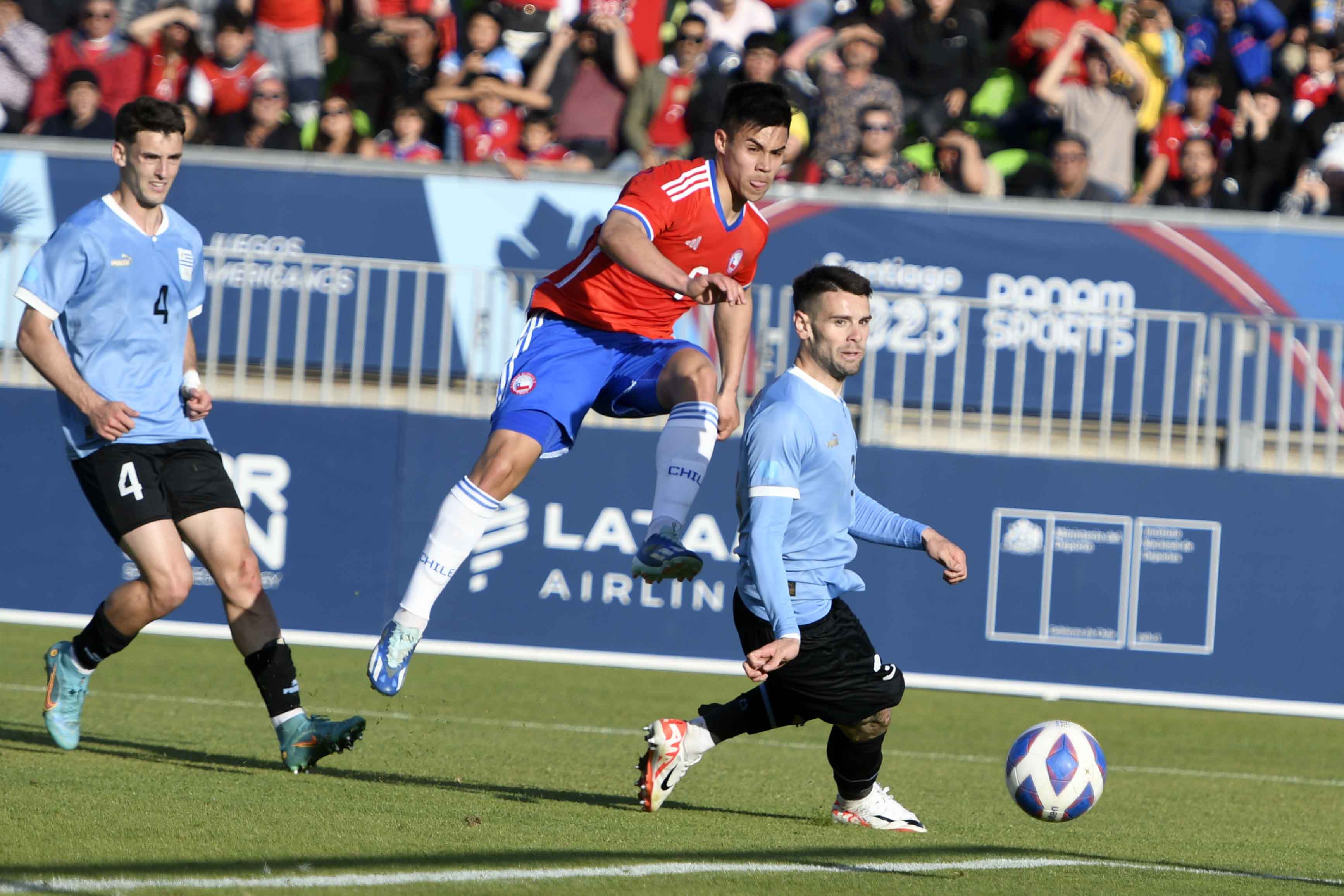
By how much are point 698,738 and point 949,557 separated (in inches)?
43.2

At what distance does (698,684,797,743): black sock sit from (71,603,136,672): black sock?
7.79ft

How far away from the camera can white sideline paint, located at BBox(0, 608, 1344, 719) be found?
38.1ft

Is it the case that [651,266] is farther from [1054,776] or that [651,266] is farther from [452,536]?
[1054,776]

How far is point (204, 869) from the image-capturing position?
446cm

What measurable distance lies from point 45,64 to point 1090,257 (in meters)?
9.54

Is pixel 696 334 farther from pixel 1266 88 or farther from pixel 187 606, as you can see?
pixel 1266 88

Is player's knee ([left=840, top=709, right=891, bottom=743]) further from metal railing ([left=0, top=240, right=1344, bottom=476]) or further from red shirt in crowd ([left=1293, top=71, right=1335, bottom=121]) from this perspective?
red shirt in crowd ([left=1293, top=71, right=1335, bottom=121])

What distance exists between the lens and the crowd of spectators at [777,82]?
15.1 m

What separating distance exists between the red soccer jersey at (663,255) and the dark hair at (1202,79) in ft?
33.2

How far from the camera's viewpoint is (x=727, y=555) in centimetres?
1184

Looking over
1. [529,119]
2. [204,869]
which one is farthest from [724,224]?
[529,119]

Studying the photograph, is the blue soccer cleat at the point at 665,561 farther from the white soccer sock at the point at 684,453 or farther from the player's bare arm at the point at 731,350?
the player's bare arm at the point at 731,350

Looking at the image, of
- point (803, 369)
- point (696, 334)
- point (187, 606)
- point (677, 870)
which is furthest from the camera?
point (696, 334)

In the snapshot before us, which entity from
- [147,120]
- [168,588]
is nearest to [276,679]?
[168,588]
